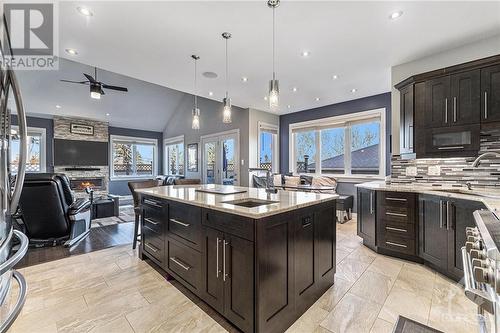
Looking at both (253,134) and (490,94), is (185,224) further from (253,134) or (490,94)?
(253,134)

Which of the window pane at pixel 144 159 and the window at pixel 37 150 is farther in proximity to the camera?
the window pane at pixel 144 159

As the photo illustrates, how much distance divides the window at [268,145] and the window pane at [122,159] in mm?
5961

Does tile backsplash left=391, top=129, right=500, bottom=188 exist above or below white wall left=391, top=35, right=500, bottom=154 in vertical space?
below

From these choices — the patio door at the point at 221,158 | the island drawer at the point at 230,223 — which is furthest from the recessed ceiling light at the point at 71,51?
the patio door at the point at 221,158

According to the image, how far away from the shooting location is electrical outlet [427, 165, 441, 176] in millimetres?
3086

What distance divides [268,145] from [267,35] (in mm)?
4160

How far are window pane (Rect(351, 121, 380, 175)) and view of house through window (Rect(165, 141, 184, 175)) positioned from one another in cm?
622

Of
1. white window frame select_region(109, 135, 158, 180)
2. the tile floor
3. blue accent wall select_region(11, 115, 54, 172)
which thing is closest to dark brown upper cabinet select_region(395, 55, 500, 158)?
the tile floor

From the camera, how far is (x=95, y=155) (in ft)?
25.9

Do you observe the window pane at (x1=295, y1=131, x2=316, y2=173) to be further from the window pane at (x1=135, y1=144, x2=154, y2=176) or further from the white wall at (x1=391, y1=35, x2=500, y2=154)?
the window pane at (x1=135, y1=144, x2=154, y2=176)

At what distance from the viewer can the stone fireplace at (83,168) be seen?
7.28 meters

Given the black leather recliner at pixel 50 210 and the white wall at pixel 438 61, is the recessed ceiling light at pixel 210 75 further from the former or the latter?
the white wall at pixel 438 61

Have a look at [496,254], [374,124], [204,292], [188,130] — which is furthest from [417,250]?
[188,130]

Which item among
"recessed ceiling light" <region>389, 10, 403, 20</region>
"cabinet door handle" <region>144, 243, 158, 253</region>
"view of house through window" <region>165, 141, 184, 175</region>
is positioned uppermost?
"recessed ceiling light" <region>389, 10, 403, 20</region>
